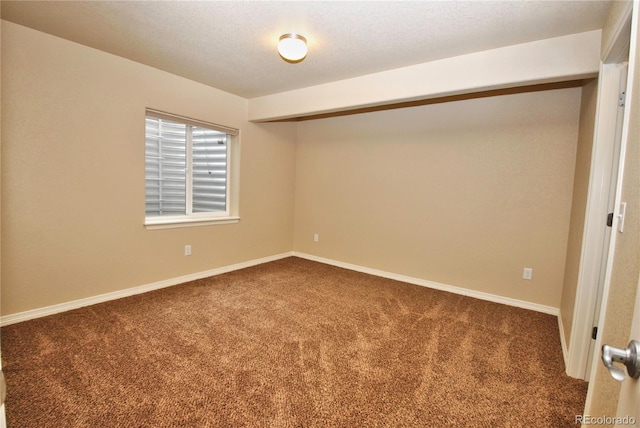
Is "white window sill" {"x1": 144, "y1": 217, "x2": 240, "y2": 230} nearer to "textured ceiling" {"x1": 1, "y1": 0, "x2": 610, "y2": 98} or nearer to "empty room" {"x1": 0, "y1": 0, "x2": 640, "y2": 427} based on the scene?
"empty room" {"x1": 0, "y1": 0, "x2": 640, "y2": 427}

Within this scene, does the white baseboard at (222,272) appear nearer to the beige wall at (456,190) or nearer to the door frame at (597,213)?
the beige wall at (456,190)

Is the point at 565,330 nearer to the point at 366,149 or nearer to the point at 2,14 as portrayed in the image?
the point at 366,149

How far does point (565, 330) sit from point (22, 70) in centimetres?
470

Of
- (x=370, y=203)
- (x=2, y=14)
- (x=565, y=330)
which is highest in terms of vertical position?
(x=2, y=14)

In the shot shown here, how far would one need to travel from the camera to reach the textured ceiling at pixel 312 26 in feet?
6.20

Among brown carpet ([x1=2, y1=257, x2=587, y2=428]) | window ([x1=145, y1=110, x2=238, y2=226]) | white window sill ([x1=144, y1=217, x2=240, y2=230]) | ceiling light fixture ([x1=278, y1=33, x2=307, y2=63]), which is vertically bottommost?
brown carpet ([x1=2, y1=257, x2=587, y2=428])

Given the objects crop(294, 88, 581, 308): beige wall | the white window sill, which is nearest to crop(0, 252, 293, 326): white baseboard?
the white window sill

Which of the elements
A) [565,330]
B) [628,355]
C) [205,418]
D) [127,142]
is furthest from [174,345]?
[565,330]

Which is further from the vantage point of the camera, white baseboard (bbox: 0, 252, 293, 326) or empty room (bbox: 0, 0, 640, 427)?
white baseboard (bbox: 0, 252, 293, 326)

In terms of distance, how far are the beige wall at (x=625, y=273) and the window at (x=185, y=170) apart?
3489 mm

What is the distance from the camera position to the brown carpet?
1.52 meters

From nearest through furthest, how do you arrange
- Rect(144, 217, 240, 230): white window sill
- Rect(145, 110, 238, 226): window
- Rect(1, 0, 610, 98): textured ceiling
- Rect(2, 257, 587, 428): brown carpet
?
Rect(2, 257, 587, 428): brown carpet, Rect(1, 0, 610, 98): textured ceiling, Rect(144, 217, 240, 230): white window sill, Rect(145, 110, 238, 226): window

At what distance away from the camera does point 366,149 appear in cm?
403

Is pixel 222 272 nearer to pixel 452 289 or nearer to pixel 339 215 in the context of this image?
pixel 339 215
